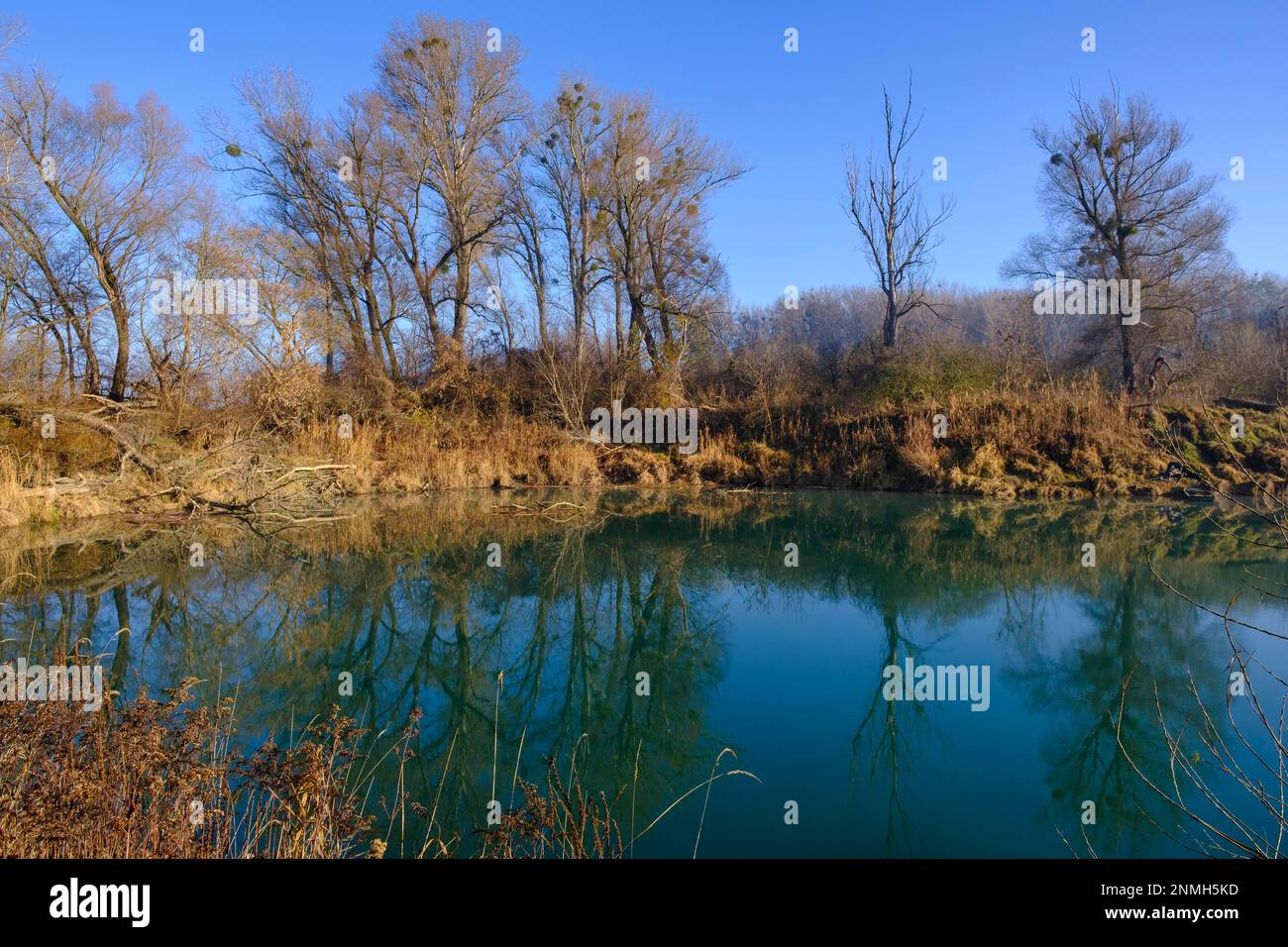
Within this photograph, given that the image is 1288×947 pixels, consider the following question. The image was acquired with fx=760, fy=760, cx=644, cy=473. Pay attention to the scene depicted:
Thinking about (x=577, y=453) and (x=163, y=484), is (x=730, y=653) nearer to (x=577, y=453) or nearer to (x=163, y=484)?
(x=163, y=484)

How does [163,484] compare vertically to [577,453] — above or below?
below

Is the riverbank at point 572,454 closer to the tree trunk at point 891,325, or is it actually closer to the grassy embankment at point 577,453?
the grassy embankment at point 577,453

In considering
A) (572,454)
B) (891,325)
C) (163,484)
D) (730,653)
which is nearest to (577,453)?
(572,454)

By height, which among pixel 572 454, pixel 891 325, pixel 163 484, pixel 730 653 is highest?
pixel 891 325

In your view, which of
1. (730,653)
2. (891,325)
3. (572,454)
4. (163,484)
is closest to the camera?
(730,653)

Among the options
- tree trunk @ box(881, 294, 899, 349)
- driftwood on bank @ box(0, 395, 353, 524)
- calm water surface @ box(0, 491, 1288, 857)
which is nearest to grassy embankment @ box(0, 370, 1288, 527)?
driftwood on bank @ box(0, 395, 353, 524)

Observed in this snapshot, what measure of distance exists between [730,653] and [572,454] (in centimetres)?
1403

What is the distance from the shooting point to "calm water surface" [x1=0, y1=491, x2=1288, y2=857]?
398cm

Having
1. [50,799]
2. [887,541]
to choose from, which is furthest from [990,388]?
[50,799]

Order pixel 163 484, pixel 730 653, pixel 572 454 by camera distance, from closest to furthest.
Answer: pixel 730 653
pixel 163 484
pixel 572 454

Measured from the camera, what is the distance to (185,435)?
53.9 feet

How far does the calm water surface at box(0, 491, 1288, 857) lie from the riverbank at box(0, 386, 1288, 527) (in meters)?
1.96

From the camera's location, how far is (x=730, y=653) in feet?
21.7

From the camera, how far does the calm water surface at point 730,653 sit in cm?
398
